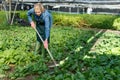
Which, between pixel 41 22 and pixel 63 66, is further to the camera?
pixel 41 22

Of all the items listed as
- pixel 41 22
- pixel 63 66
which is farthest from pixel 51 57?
A: pixel 41 22

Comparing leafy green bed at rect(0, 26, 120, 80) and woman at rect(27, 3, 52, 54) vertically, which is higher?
woman at rect(27, 3, 52, 54)

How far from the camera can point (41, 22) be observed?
27.9 feet

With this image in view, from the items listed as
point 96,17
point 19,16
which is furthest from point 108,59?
point 19,16

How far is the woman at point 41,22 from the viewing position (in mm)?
7840

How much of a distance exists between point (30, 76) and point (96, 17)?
12245 mm

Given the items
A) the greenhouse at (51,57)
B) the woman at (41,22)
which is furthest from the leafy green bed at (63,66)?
the woman at (41,22)

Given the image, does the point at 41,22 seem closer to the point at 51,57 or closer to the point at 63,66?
the point at 51,57

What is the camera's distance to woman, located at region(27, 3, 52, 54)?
309 inches

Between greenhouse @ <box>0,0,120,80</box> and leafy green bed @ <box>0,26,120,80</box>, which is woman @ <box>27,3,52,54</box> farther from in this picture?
leafy green bed @ <box>0,26,120,80</box>

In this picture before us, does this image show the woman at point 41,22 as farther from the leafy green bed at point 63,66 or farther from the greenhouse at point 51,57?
the leafy green bed at point 63,66

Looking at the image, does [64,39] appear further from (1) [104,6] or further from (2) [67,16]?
(1) [104,6]

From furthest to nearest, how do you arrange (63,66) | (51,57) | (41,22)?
(41,22) → (51,57) → (63,66)

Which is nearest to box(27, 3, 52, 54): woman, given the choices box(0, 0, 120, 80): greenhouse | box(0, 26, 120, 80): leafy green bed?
box(0, 0, 120, 80): greenhouse
